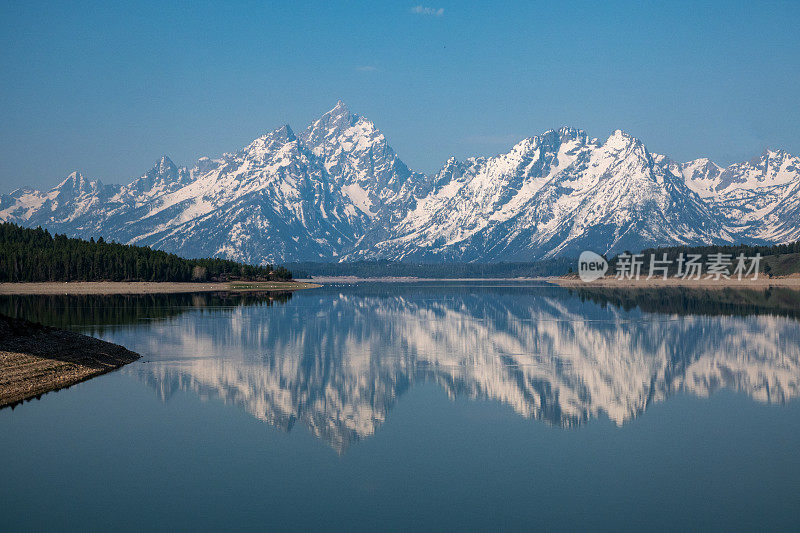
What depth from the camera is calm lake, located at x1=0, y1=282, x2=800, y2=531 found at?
95.5 feet

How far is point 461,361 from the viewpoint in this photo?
69812 millimetres

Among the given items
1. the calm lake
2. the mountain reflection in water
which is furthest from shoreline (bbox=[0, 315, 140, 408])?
the mountain reflection in water

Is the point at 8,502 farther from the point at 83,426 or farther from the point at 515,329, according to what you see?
the point at 515,329

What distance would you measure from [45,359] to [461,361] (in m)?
33.6

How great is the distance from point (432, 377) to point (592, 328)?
48554mm

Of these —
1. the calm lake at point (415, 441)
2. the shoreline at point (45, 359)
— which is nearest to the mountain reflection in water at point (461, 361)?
the calm lake at point (415, 441)

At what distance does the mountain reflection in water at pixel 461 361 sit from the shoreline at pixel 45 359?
3234mm

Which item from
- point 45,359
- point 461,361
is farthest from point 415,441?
point 45,359

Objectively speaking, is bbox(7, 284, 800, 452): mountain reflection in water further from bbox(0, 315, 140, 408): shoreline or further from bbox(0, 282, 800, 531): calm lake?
bbox(0, 315, 140, 408): shoreline

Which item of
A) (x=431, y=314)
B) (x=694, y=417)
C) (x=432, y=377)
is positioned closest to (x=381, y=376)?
(x=432, y=377)

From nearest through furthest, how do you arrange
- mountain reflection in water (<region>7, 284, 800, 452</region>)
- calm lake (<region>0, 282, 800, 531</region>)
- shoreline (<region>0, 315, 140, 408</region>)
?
calm lake (<region>0, 282, 800, 531</region>), mountain reflection in water (<region>7, 284, 800, 452</region>), shoreline (<region>0, 315, 140, 408</region>)

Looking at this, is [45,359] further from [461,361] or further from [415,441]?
[461,361]

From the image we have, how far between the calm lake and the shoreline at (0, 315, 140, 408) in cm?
183

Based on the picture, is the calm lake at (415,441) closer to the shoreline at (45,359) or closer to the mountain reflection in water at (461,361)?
the mountain reflection in water at (461,361)
